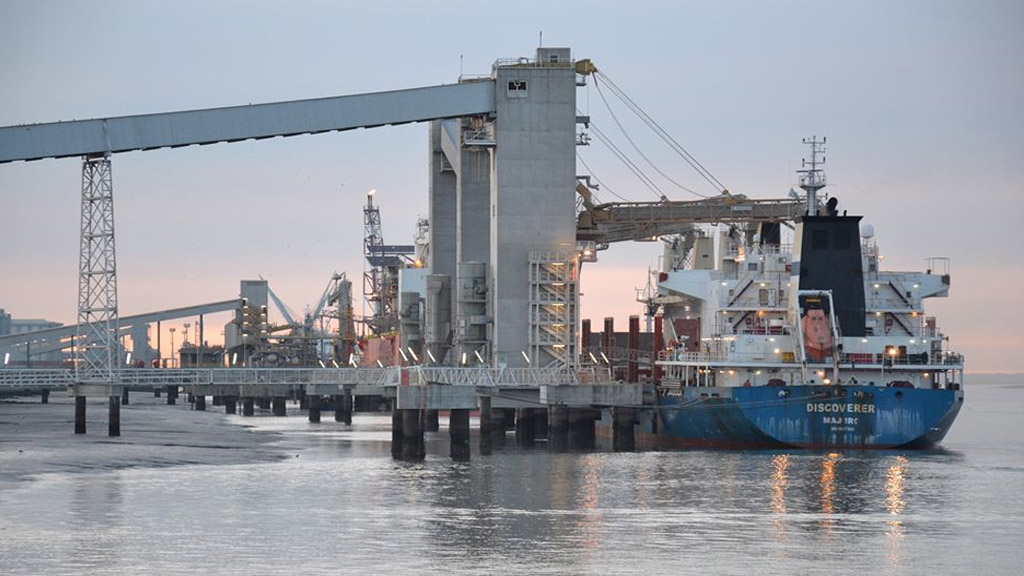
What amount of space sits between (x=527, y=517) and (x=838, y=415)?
28847 millimetres

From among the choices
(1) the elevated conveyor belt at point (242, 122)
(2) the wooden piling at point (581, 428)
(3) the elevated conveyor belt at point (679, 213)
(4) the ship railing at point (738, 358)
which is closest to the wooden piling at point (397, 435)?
(2) the wooden piling at point (581, 428)

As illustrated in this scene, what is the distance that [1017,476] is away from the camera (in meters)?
72.2

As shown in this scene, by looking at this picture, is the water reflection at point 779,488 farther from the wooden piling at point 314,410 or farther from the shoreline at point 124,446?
the wooden piling at point 314,410

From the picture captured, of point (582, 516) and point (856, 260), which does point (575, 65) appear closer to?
point (856, 260)

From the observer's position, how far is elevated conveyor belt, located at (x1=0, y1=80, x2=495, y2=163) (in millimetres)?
83312

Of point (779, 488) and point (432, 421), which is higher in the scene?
point (432, 421)

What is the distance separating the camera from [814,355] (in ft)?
263

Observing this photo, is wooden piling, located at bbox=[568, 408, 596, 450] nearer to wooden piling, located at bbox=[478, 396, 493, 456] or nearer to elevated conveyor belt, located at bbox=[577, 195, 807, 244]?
wooden piling, located at bbox=[478, 396, 493, 456]

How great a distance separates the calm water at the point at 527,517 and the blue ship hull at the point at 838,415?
1.27 meters

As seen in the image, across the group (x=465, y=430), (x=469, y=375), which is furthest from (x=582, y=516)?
(x=469, y=375)

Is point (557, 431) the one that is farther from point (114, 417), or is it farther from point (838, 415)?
point (114, 417)

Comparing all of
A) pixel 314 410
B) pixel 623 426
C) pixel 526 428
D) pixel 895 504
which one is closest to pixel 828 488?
pixel 895 504

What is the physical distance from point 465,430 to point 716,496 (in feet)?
59.9

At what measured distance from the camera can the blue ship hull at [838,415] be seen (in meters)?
78.1
